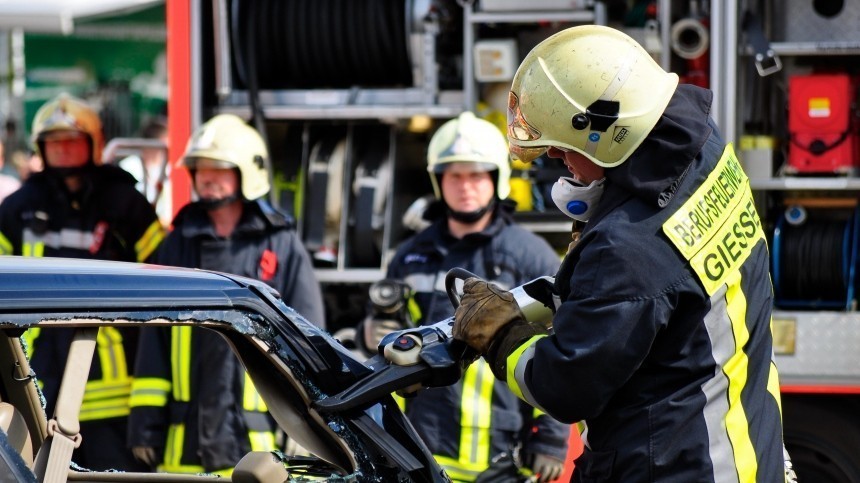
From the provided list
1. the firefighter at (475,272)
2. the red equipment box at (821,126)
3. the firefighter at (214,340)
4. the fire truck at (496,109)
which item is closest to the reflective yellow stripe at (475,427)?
the firefighter at (475,272)

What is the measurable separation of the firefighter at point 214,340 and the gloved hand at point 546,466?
3.27 feet

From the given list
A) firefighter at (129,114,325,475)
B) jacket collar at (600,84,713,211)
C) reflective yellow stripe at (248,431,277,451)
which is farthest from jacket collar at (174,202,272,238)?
jacket collar at (600,84,713,211)

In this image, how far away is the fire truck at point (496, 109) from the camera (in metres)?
5.16

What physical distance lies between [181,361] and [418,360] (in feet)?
7.38

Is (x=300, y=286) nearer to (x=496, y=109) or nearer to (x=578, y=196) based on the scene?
(x=496, y=109)

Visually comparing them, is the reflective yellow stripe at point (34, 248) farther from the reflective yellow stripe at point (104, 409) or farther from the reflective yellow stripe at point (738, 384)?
the reflective yellow stripe at point (738, 384)

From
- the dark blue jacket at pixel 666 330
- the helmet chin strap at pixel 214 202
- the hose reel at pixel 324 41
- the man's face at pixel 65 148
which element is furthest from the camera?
the hose reel at pixel 324 41

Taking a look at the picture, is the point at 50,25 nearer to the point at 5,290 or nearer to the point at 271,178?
the point at 271,178

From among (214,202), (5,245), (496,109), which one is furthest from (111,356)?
(496,109)

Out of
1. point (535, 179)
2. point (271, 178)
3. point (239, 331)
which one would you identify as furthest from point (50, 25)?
point (239, 331)

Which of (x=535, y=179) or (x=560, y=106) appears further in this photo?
(x=535, y=179)

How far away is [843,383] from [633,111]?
284 centimetres

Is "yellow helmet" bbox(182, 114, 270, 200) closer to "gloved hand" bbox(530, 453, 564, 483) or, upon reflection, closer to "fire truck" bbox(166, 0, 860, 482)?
"fire truck" bbox(166, 0, 860, 482)

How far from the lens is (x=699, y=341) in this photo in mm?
2564
